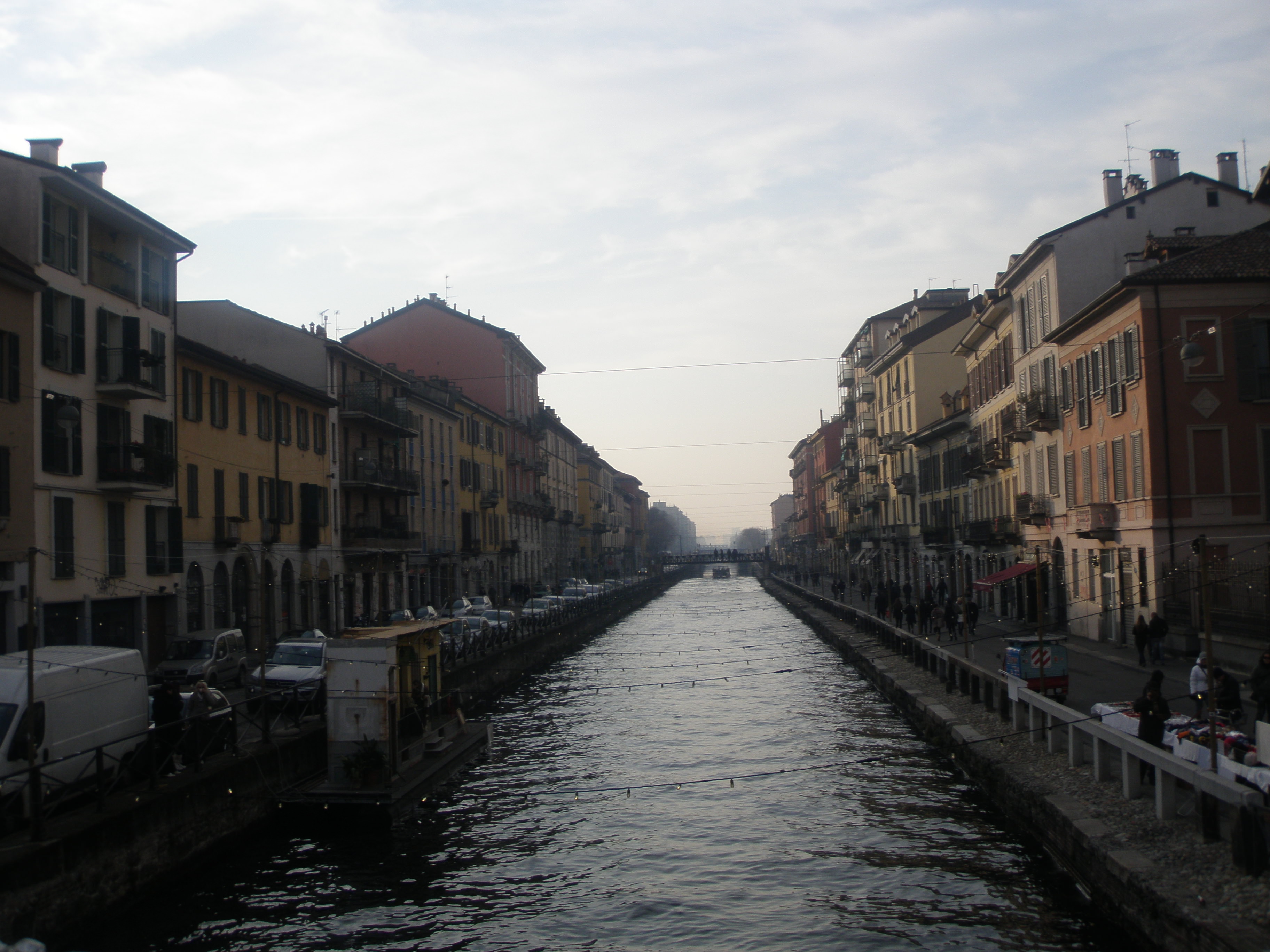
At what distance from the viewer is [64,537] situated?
2984 centimetres

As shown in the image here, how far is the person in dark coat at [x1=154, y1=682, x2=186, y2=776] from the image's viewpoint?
16875 millimetres

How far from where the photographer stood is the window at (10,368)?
27484 mm

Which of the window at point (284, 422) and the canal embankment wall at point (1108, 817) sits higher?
the window at point (284, 422)

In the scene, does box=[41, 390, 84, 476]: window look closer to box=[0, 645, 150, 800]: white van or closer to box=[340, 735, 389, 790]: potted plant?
box=[0, 645, 150, 800]: white van

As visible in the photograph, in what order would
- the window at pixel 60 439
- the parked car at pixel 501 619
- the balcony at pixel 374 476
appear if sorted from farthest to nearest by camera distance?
the balcony at pixel 374 476 → the parked car at pixel 501 619 → the window at pixel 60 439

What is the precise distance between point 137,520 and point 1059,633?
96.9ft

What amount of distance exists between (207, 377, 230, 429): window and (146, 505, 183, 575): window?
419 centimetres

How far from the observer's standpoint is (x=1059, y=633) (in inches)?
1577

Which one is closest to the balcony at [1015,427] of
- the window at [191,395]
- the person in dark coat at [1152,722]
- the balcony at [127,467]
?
the person in dark coat at [1152,722]

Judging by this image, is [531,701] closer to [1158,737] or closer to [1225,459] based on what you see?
[1225,459]

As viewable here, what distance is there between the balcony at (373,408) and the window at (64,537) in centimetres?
2081

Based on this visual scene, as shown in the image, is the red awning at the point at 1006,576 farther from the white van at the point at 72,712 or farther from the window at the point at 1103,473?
the white van at the point at 72,712

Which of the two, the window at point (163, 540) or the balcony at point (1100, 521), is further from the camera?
the balcony at point (1100, 521)

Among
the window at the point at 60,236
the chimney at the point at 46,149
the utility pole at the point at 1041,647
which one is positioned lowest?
the utility pole at the point at 1041,647
